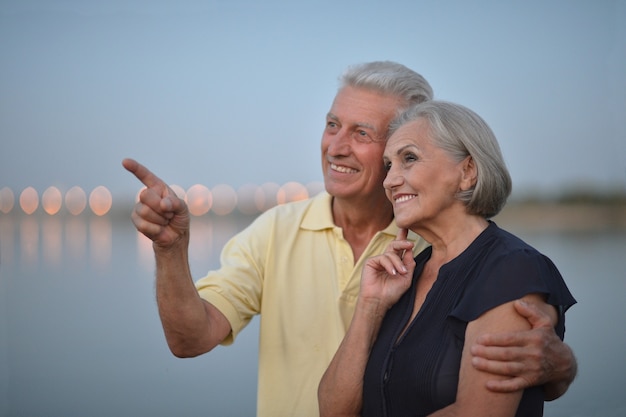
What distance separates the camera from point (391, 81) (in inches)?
113

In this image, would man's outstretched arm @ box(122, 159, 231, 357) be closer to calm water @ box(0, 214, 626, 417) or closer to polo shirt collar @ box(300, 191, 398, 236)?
polo shirt collar @ box(300, 191, 398, 236)

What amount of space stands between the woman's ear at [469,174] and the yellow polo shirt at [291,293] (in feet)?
2.09

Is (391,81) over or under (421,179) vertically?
over

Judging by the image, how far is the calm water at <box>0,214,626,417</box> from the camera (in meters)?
5.39

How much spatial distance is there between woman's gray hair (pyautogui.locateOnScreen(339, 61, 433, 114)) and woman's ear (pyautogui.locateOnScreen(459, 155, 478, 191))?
667 millimetres

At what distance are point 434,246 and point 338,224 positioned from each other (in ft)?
2.29

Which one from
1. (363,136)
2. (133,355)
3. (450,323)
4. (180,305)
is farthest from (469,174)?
(133,355)

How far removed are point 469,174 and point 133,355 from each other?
520 centimetres

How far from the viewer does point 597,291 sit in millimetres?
9039

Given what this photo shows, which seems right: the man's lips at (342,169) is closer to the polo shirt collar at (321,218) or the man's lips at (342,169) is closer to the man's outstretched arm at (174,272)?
the polo shirt collar at (321,218)

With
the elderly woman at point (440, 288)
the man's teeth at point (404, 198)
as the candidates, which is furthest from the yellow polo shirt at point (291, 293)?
the man's teeth at point (404, 198)

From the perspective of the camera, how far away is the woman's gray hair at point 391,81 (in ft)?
9.44

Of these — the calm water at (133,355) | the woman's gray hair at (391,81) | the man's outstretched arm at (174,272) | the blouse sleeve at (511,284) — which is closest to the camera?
the blouse sleeve at (511,284)

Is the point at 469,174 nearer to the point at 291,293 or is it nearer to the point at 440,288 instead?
the point at 440,288
